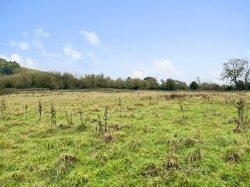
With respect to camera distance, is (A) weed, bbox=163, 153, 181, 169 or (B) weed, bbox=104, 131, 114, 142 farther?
(B) weed, bbox=104, 131, 114, 142

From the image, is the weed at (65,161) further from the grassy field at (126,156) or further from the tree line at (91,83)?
the tree line at (91,83)

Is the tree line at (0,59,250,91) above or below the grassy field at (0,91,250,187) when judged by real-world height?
above

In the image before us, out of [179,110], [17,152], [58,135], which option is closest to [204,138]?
[58,135]

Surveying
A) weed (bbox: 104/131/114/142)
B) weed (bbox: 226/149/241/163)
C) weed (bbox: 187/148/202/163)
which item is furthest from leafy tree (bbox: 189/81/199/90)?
weed (bbox: 187/148/202/163)

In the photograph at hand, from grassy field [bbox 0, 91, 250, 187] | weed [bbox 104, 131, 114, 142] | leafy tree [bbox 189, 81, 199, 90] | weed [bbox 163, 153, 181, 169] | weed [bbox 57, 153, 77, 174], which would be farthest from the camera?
leafy tree [bbox 189, 81, 199, 90]

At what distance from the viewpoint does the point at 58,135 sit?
1157cm

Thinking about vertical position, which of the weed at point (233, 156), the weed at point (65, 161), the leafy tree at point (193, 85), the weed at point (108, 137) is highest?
the leafy tree at point (193, 85)

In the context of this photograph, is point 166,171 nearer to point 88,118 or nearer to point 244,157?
point 244,157

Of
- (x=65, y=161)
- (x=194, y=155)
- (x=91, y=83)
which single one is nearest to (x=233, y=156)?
(x=194, y=155)

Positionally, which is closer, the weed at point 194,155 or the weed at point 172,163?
the weed at point 172,163

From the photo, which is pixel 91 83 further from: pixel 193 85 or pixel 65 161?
pixel 65 161

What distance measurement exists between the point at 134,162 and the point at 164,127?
4.60m

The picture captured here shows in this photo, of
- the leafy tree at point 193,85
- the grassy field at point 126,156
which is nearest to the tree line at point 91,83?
the leafy tree at point 193,85

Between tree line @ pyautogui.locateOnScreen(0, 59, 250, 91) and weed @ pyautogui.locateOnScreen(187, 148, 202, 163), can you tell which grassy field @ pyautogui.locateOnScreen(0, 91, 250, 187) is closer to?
weed @ pyautogui.locateOnScreen(187, 148, 202, 163)
